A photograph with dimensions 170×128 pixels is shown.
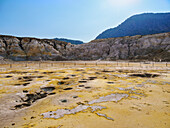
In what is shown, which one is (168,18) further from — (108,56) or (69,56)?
(69,56)

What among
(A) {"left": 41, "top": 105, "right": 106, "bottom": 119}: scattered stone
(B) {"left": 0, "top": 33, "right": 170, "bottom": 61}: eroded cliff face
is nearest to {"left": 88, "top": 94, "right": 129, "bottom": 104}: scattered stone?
(A) {"left": 41, "top": 105, "right": 106, "bottom": 119}: scattered stone

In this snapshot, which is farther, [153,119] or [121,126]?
[153,119]

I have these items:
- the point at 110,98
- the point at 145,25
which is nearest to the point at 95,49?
the point at 110,98

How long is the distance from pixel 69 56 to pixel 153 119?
65.2 m

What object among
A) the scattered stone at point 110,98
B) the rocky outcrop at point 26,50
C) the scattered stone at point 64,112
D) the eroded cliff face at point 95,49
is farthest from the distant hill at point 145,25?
the scattered stone at point 64,112

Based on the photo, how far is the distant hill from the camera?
157 m

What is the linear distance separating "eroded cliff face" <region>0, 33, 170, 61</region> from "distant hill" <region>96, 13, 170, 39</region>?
394 ft

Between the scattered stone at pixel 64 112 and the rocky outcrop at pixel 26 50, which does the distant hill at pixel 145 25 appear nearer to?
the rocky outcrop at pixel 26 50

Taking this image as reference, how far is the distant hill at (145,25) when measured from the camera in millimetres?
157075

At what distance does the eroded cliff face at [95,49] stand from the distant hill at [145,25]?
120 meters

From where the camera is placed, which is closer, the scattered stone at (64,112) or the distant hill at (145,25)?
the scattered stone at (64,112)

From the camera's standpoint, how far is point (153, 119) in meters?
4.10

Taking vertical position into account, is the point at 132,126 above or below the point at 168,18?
below

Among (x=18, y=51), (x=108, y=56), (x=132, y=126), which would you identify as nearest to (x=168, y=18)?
(x=108, y=56)
